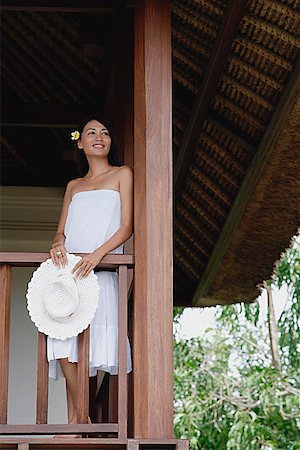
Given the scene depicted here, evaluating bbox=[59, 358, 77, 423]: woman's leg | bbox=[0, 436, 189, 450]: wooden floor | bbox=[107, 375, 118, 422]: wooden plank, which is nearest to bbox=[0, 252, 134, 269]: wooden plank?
bbox=[59, 358, 77, 423]: woman's leg

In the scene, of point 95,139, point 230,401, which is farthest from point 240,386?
point 95,139

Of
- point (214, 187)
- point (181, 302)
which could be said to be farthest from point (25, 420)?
point (214, 187)

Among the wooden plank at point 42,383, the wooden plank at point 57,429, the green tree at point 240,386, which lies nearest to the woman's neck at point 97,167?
the wooden plank at point 42,383

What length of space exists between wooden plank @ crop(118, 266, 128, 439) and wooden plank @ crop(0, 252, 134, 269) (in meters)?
0.03

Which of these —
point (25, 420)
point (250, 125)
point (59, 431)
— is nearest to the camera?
point (59, 431)

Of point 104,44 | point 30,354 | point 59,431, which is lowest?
point 59,431

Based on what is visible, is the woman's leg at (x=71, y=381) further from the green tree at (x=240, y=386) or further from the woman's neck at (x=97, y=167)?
the green tree at (x=240, y=386)

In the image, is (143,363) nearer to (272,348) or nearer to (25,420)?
(25,420)

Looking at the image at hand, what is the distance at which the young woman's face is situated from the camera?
5.21 m

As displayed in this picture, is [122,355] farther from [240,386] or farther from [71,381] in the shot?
[240,386]

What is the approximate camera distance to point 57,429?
4445 millimetres

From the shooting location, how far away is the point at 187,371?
14430 millimetres

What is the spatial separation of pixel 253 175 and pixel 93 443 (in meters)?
2.29

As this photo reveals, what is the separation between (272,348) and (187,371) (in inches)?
46.4
